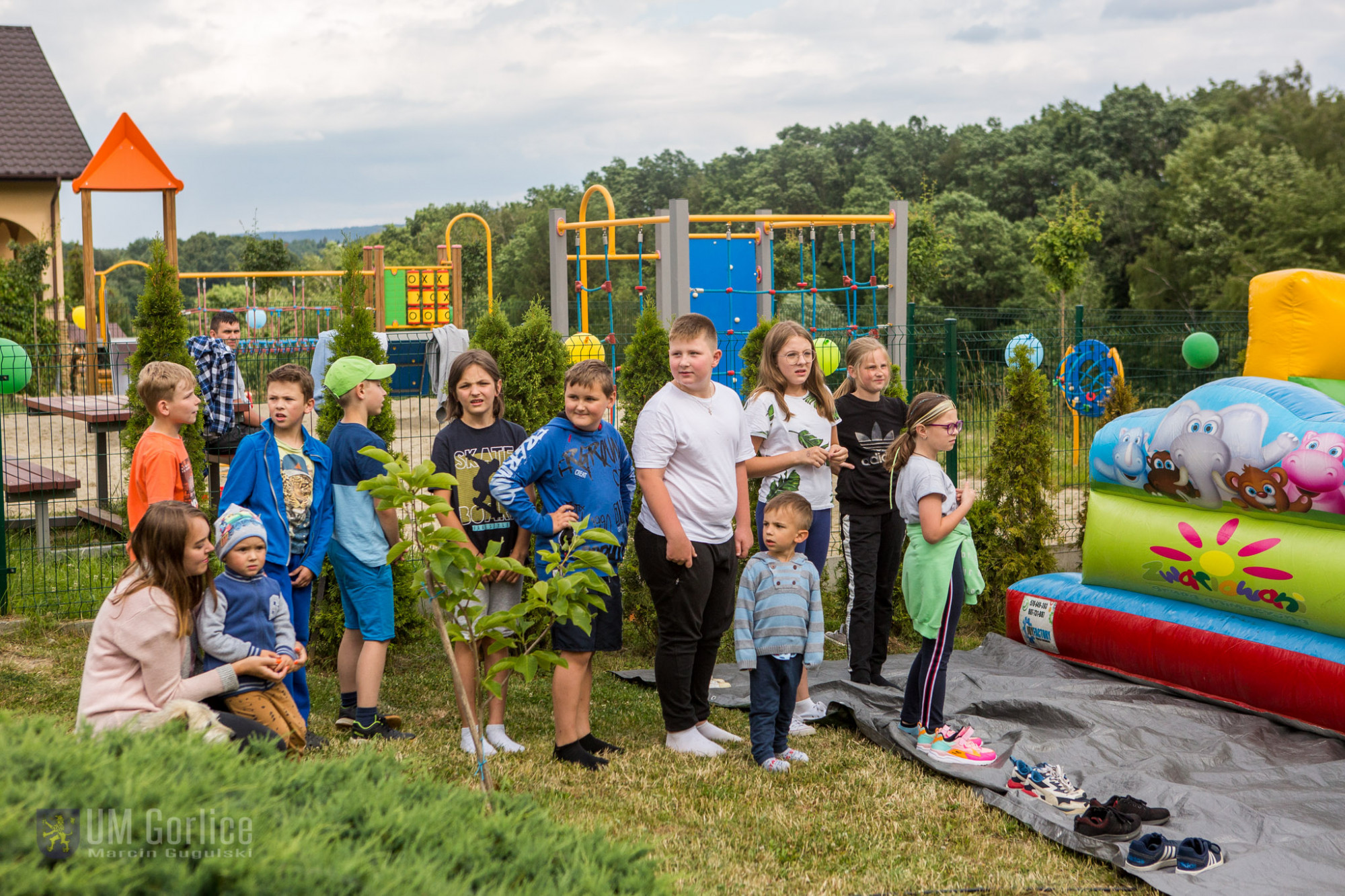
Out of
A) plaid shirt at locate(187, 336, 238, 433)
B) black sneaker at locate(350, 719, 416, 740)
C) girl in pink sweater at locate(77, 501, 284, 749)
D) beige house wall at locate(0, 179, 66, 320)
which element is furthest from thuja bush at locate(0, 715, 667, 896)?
beige house wall at locate(0, 179, 66, 320)

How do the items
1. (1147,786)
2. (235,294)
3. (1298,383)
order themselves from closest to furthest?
1. (1147,786)
2. (1298,383)
3. (235,294)

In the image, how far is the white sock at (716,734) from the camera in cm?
500

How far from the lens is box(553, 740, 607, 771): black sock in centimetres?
461

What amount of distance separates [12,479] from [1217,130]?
34.6 metres

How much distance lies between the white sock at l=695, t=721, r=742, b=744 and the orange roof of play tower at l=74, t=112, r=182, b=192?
1144 cm

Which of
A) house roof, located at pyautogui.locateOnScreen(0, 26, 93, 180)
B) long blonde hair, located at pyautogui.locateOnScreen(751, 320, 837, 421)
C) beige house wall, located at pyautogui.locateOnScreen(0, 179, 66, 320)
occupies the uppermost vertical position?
house roof, located at pyautogui.locateOnScreen(0, 26, 93, 180)

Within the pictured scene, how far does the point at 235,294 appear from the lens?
40656mm

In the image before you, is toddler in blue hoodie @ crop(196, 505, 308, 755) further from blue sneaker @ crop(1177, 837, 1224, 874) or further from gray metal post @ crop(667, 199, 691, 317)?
gray metal post @ crop(667, 199, 691, 317)

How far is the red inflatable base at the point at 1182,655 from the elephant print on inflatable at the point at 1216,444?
→ 0.68 meters

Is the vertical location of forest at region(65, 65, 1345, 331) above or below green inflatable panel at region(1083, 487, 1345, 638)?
above

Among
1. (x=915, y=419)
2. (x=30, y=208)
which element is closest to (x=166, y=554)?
(x=915, y=419)

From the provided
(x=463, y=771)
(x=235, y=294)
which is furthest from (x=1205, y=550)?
(x=235, y=294)

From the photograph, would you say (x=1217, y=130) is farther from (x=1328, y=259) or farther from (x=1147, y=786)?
(x=1147, y=786)

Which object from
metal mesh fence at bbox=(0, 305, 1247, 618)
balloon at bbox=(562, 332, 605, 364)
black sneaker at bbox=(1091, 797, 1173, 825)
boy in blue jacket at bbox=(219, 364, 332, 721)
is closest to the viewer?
black sneaker at bbox=(1091, 797, 1173, 825)
